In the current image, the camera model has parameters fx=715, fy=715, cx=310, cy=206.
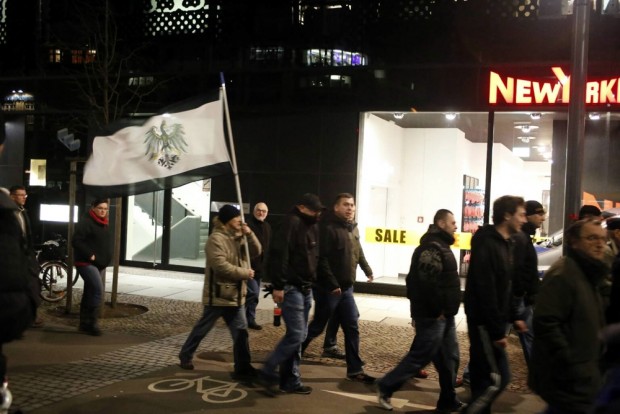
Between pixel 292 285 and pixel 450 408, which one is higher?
pixel 292 285

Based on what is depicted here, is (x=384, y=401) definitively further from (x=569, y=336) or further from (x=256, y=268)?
(x=256, y=268)

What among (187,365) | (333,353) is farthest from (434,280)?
(187,365)

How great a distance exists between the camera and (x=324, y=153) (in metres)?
14.1

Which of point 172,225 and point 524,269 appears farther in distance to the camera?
point 172,225

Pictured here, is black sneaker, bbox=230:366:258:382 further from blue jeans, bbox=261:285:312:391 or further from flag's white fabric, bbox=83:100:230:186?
flag's white fabric, bbox=83:100:230:186

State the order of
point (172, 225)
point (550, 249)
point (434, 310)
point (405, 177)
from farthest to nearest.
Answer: point (172, 225) → point (405, 177) → point (550, 249) → point (434, 310)

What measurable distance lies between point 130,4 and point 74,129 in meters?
3.11

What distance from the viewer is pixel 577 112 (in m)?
8.73

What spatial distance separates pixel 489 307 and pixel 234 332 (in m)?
2.87

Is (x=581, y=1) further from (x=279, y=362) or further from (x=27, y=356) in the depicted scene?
(x=27, y=356)

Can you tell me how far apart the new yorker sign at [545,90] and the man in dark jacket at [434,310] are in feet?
22.9

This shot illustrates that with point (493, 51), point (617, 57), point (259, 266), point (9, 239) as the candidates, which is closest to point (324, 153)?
point (493, 51)

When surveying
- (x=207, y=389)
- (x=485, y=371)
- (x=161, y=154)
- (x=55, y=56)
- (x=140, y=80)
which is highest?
(x=55, y=56)

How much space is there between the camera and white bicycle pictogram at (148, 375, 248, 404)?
21.8ft
